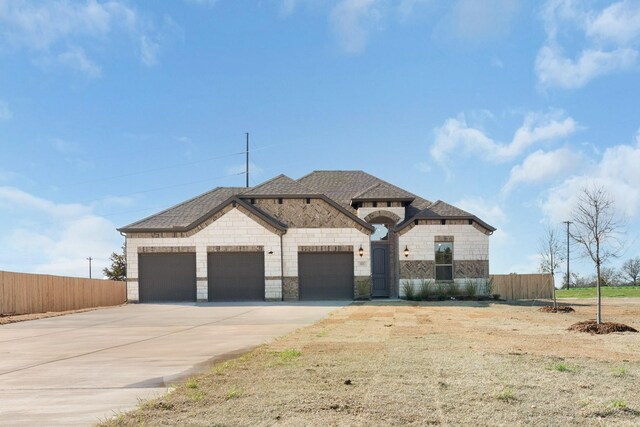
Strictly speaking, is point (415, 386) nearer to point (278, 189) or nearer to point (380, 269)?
point (278, 189)

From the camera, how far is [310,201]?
29.3m

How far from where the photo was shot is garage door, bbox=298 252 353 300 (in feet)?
95.6

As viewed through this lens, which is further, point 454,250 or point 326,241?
point 454,250

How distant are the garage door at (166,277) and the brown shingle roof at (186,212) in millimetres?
1660

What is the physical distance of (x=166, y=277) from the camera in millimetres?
29031

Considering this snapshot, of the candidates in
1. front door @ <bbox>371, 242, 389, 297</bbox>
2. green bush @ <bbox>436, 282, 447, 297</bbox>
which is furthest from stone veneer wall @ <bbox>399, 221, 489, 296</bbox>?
front door @ <bbox>371, 242, 389, 297</bbox>

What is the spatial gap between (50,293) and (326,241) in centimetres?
1345

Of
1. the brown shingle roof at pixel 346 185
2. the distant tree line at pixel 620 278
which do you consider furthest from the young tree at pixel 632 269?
the brown shingle roof at pixel 346 185

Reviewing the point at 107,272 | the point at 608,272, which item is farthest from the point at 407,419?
the point at 608,272

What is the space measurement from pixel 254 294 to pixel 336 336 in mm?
17330

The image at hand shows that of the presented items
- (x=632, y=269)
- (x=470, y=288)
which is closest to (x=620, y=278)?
(x=632, y=269)

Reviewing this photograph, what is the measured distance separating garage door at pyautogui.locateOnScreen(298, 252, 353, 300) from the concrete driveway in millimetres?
10973

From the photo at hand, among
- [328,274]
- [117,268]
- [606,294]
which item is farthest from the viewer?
[117,268]

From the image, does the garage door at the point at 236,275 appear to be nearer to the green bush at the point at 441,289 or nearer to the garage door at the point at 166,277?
the garage door at the point at 166,277
